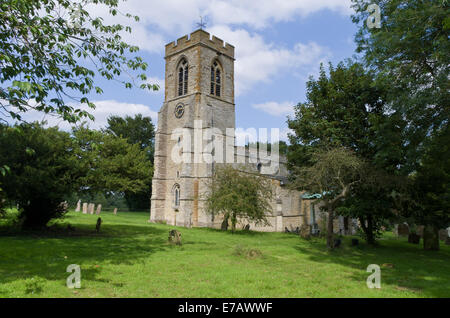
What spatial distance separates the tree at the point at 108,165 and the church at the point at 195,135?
828 cm

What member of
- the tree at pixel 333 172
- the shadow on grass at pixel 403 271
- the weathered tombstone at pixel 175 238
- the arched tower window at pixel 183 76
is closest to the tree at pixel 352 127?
the tree at pixel 333 172

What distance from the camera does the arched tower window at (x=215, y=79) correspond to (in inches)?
1281

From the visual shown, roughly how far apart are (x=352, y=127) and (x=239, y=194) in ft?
32.1

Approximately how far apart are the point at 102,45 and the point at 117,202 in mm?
55361

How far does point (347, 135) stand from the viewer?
15836mm

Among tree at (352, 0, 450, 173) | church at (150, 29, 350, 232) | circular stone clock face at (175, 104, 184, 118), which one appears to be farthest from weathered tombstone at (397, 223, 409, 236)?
circular stone clock face at (175, 104, 184, 118)

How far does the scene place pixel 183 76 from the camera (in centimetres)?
3247

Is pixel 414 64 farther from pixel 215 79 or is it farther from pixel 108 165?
pixel 215 79

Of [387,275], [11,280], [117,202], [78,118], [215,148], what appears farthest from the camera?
[117,202]

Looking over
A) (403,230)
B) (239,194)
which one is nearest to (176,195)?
(239,194)

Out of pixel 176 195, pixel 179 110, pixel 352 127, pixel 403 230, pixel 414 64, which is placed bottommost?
pixel 403 230

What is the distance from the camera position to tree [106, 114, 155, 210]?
49.1 metres
